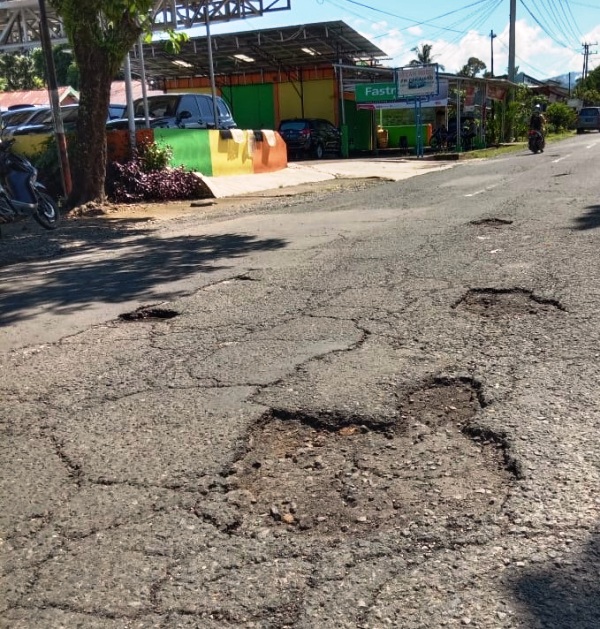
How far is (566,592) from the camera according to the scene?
7.31 feet

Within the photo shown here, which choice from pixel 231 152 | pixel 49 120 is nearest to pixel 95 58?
pixel 231 152

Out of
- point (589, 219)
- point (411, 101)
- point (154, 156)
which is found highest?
point (411, 101)

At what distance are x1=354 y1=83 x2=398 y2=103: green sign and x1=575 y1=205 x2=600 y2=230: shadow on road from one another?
2187cm

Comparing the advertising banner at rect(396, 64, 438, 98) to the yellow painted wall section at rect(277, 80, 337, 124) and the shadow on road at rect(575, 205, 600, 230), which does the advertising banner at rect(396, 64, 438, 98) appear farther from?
the shadow on road at rect(575, 205, 600, 230)

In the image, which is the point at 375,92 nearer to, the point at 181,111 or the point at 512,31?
the point at 512,31

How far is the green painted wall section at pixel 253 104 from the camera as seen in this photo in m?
36.3

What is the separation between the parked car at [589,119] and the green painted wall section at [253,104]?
2686cm

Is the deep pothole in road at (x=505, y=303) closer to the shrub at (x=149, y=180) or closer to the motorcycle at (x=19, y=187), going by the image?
the motorcycle at (x=19, y=187)

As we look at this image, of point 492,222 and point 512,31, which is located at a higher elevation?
point 512,31

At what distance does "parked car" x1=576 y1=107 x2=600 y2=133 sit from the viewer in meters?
50.7

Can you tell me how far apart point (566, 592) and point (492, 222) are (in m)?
7.46

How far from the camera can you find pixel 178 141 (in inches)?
→ 622

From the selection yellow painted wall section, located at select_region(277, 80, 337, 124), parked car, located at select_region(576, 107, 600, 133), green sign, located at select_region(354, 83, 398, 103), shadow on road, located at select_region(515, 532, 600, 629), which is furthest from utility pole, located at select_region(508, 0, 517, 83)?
shadow on road, located at select_region(515, 532, 600, 629)

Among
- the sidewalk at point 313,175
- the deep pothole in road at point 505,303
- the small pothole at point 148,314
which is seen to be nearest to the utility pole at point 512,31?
the sidewalk at point 313,175
